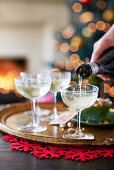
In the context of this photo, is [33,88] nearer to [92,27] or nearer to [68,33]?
[92,27]

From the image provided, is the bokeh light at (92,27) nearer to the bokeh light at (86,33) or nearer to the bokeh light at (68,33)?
the bokeh light at (86,33)

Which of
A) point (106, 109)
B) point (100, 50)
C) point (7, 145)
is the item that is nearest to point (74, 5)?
point (100, 50)

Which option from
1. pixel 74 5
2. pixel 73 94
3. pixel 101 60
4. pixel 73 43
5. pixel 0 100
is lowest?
pixel 0 100

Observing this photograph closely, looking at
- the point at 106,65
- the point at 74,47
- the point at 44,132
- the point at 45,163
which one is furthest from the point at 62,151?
the point at 74,47

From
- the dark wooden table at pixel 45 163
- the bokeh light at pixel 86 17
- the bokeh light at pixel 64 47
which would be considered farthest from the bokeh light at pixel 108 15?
the dark wooden table at pixel 45 163

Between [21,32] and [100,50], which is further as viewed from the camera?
[21,32]

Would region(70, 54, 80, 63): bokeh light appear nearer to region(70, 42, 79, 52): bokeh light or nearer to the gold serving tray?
region(70, 42, 79, 52): bokeh light

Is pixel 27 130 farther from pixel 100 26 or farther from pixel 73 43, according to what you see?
pixel 73 43
